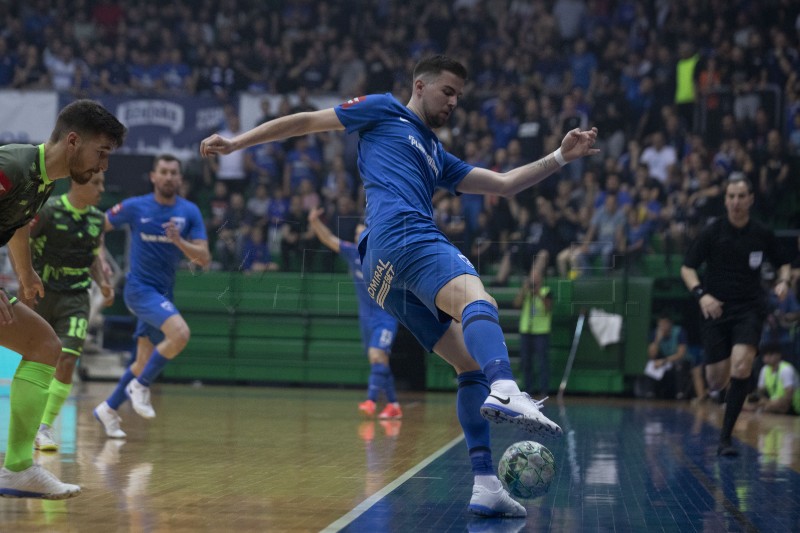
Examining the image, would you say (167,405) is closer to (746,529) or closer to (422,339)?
(422,339)

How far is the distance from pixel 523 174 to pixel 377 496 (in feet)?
6.95

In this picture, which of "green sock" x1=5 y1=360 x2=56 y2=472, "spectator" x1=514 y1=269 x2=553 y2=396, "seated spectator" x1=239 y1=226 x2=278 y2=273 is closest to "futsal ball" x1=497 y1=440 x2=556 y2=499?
"green sock" x1=5 y1=360 x2=56 y2=472

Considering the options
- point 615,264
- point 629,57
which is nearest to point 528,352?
point 615,264

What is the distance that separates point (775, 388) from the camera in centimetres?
1612

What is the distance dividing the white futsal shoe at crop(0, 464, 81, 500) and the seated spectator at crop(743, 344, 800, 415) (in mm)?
12636

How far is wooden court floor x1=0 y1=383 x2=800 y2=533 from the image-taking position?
215 inches

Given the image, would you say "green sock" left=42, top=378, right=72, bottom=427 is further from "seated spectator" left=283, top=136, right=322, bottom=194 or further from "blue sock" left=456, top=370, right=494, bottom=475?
"seated spectator" left=283, top=136, right=322, bottom=194

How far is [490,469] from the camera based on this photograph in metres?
5.73

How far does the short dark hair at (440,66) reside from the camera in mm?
5750

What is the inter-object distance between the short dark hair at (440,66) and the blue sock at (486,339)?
137 cm

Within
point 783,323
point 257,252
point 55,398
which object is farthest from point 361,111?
point 783,323

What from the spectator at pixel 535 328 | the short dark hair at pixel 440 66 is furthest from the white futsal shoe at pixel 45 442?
the spectator at pixel 535 328

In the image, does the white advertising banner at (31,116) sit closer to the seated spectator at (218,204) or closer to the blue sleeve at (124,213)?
the seated spectator at (218,204)

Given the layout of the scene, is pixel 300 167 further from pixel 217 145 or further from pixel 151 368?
pixel 217 145
